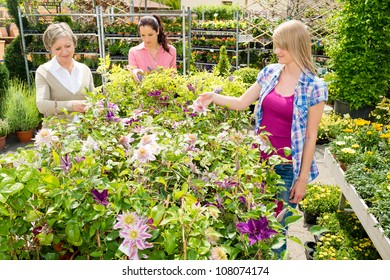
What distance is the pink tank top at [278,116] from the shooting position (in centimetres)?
214

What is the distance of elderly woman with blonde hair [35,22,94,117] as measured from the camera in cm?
256

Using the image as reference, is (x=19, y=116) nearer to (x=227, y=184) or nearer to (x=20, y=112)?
(x=20, y=112)

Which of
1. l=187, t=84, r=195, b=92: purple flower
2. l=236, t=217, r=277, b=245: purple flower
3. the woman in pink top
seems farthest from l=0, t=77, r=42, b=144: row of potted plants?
l=236, t=217, r=277, b=245: purple flower

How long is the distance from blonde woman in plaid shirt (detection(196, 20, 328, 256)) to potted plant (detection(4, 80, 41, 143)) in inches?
179

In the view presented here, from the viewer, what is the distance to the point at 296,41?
2.05 m

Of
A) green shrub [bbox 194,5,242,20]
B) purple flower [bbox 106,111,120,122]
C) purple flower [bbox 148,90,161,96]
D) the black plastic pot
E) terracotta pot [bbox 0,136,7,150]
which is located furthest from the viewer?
green shrub [bbox 194,5,242,20]

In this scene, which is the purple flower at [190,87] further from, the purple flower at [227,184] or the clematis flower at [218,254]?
the clematis flower at [218,254]

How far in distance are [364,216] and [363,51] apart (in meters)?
4.14

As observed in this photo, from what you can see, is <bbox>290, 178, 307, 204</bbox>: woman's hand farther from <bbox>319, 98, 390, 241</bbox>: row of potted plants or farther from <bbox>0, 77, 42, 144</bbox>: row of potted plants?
<bbox>0, 77, 42, 144</bbox>: row of potted plants

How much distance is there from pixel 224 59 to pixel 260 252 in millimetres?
8471

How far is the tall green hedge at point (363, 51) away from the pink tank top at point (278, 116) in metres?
4.27

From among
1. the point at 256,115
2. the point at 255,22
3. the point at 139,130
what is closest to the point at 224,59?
the point at 255,22

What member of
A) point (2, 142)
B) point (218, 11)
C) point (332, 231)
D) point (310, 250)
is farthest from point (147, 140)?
point (218, 11)

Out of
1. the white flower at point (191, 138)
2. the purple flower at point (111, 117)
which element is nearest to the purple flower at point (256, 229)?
the white flower at point (191, 138)
